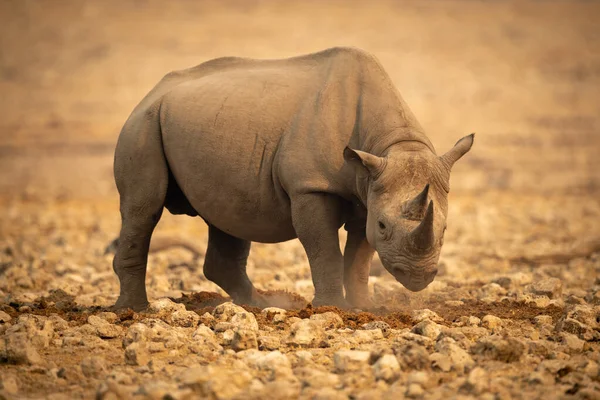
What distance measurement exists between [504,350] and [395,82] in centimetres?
3405

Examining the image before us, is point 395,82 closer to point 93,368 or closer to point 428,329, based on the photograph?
point 428,329

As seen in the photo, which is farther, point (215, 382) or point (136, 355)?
point (136, 355)

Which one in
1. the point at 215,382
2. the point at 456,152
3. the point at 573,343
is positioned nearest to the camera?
the point at 215,382

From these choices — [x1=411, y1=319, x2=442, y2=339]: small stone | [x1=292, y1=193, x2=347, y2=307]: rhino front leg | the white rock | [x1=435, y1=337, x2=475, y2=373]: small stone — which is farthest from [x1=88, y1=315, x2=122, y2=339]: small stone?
[x1=435, y1=337, x2=475, y2=373]: small stone

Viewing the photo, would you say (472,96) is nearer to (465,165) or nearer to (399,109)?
(465,165)

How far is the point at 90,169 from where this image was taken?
2988cm

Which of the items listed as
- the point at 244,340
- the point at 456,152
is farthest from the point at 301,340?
the point at 456,152

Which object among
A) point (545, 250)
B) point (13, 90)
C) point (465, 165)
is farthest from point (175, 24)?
point (545, 250)

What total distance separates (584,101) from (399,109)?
1288 inches

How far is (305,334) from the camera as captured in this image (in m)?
6.75

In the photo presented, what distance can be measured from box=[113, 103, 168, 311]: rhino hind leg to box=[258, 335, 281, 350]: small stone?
2.28 metres

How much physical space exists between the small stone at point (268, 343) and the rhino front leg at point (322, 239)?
1.28 metres

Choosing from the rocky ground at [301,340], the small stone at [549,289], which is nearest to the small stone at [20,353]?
the rocky ground at [301,340]

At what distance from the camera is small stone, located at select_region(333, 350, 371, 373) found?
233 inches
